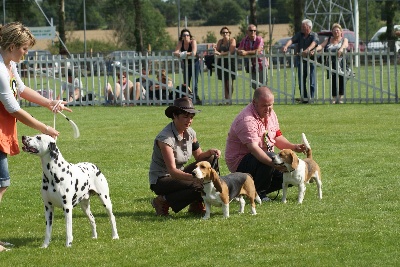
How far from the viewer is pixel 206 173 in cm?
891

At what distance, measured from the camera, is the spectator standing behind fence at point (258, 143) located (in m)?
9.90

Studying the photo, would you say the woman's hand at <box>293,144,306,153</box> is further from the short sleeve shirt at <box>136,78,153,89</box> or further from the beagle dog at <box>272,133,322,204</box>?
the short sleeve shirt at <box>136,78,153,89</box>

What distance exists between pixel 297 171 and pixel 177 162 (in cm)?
129

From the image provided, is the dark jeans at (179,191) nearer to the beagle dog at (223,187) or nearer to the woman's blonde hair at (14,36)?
the beagle dog at (223,187)

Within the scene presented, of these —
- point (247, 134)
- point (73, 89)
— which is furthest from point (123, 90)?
point (247, 134)

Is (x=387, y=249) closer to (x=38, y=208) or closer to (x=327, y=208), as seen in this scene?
(x=327, y=208)

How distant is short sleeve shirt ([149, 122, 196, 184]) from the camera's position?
Answer: 9359 millimetres

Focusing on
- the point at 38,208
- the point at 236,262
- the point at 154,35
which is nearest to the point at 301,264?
the point at 236,262

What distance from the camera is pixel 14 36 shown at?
24.8ft

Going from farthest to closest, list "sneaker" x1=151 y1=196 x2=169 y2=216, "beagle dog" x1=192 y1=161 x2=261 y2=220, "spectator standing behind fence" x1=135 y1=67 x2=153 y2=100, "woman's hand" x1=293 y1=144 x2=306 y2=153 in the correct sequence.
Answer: "spectator standing behind fence" x1=135 y1=67 x2=153 y2=100 < "woman's hand" x1=293 y1=144 x2=306 y2=153 < "sneaker" x1=151 y1=196 x2=169 y2=216 < "beagle dog" x1=192 y1=161 x2=261 y2=220

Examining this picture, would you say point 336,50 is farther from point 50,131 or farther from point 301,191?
point 50,131

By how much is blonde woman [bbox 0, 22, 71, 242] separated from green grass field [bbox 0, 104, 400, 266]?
0.91m

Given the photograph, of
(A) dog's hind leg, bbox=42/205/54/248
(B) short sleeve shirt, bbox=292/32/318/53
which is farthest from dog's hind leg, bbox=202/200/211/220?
(B) short sleeve shirt, bbox=292/32/318/53

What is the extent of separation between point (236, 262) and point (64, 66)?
66.3ft
